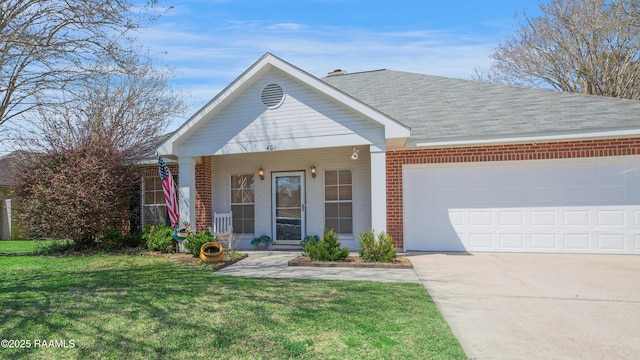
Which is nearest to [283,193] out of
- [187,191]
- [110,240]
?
[187,191]

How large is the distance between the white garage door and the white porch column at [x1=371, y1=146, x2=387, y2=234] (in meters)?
1.26

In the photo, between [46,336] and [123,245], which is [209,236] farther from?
[46,336]

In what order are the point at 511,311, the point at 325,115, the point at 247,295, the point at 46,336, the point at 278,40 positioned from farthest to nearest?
the point at 278,40
the point at 325,115
the point at 247,295
the point at 511,311
the point at 46,336

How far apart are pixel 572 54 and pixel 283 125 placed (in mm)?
17939

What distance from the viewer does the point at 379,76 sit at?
44.8 feet

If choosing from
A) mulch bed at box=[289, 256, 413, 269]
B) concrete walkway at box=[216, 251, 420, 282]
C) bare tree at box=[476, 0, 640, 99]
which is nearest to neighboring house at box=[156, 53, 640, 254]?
mulch bed at box=[289, 256, 413, 269]

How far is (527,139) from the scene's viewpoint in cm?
820

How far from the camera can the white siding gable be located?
8484 millimetres

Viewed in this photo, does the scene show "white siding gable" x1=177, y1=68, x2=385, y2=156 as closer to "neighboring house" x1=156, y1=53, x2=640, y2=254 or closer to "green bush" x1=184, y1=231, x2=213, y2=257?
"neighboring house" x1=156, y1=53, x2=640, y2=254

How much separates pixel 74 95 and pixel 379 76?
971 cm

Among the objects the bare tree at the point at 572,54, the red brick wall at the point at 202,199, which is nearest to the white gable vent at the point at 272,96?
the red brick wall at the point at 202,199

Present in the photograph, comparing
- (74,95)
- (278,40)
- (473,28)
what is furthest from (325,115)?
(473,28)

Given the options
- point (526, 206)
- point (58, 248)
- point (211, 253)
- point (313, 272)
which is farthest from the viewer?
point (58, 248)

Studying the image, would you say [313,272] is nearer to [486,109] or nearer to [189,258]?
[189,258]
